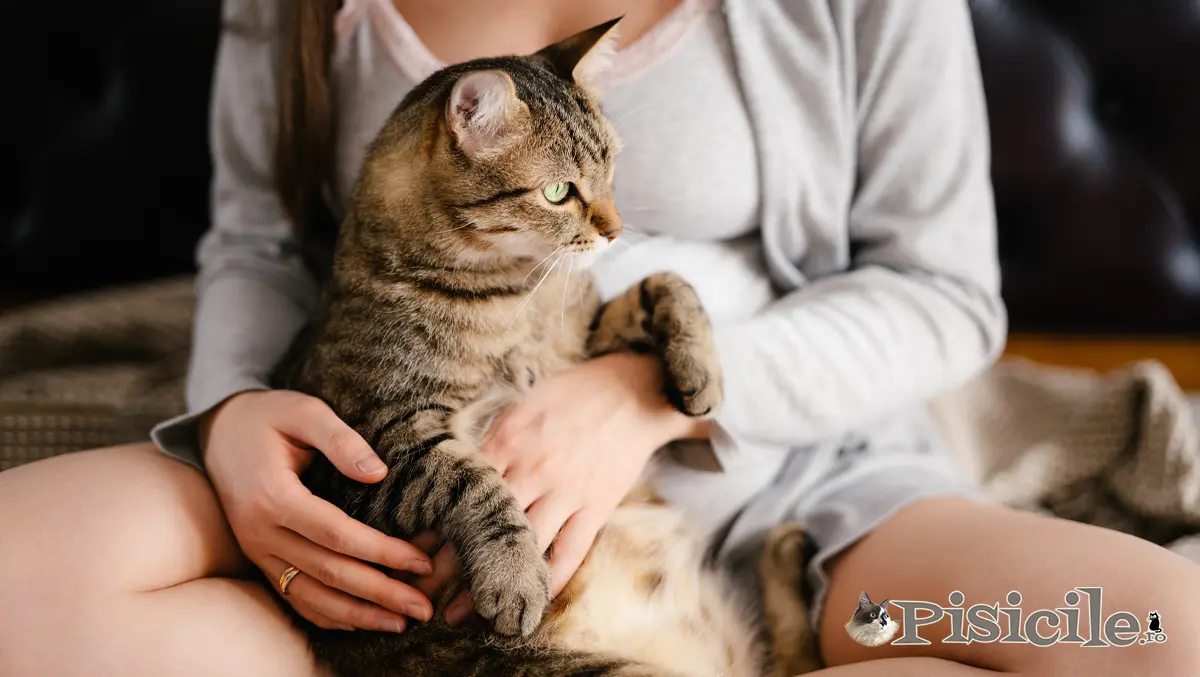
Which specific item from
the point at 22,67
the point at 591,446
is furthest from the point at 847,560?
the point at 22,67

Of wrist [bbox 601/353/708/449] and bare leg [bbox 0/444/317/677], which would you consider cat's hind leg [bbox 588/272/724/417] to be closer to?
wrist [bbox 601/353/708/449]

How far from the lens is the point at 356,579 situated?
2.53 feet

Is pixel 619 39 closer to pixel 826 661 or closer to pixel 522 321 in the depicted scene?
pixel 522 321

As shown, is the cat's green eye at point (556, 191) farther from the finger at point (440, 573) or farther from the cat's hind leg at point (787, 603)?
the cat's hind leg at point (787, 603)

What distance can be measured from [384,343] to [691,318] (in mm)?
293

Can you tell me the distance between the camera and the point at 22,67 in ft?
5.09

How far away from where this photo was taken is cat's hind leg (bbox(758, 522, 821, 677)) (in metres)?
0.93

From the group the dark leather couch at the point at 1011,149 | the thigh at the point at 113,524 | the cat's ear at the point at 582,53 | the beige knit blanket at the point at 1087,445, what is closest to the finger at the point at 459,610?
the thigh at the point at 113,524

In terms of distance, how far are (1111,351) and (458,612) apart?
1.28 m

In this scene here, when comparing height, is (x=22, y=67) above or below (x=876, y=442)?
above

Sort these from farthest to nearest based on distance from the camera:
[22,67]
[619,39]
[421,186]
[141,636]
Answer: [22,67]
[619,39]
[421,186]
[141,636]

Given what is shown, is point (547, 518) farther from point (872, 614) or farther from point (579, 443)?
point (872, 614)

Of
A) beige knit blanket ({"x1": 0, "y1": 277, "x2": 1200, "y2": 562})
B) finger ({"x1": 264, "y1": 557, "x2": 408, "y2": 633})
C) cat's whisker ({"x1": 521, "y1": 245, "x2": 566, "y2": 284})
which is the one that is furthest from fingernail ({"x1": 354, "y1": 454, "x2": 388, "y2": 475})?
beige knit blanket ({"x1": 0, "y1": 277, "x2": 1200, "y2": 562})

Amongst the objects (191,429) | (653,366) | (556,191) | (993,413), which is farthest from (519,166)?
(993,413)
